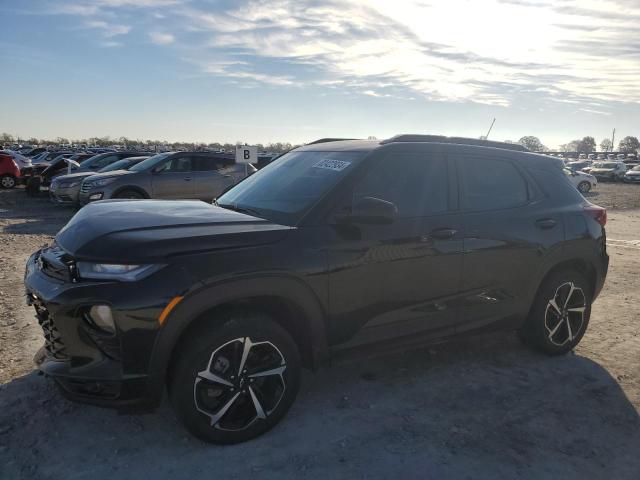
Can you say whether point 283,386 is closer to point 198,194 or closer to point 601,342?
point 601,342

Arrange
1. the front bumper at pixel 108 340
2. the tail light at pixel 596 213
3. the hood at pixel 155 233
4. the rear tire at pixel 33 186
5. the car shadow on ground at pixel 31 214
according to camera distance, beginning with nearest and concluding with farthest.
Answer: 1. the front bumper at pixel 108 340
2. the hood at pixel 155 233
3. the tail light at pixel 596 213
4. the car shadow on ground at pixel 31 214
5. the rear tire at pixel 33 186

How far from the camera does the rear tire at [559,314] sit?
445 cm

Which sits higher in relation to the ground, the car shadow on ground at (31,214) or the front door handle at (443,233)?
the front door handle at (443,233)

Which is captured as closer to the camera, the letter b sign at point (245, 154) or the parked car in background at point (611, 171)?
the letter b sign at point (245, 154)

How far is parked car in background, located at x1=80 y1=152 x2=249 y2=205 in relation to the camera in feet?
39.6

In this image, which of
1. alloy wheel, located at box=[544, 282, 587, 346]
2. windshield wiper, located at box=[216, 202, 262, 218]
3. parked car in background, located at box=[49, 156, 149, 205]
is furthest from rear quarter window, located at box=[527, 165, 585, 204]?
parked car in background, located at box=[49, 156, 149, 205]

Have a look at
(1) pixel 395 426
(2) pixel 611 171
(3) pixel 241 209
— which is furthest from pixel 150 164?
(2) pixel 611 171

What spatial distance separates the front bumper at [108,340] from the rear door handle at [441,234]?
1.82 m

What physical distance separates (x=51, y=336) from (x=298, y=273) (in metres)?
1.45

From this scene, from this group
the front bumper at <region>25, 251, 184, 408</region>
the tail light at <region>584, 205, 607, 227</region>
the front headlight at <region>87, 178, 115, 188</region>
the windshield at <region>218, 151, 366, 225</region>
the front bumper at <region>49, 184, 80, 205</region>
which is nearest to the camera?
the front bumper at <region>25, 251, 184, 408</region>

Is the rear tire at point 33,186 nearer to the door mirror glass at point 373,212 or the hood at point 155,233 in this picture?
the hood at point 155,233

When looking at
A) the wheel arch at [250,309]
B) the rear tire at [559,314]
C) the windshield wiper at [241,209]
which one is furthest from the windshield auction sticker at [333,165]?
the rear tire at [559,314]

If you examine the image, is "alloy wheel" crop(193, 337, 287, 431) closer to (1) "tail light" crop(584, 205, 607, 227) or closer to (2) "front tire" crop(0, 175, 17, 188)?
(1) "tail light" crop(584, 205, 607, 227)

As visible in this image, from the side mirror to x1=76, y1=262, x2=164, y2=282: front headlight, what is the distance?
1.22 metres
